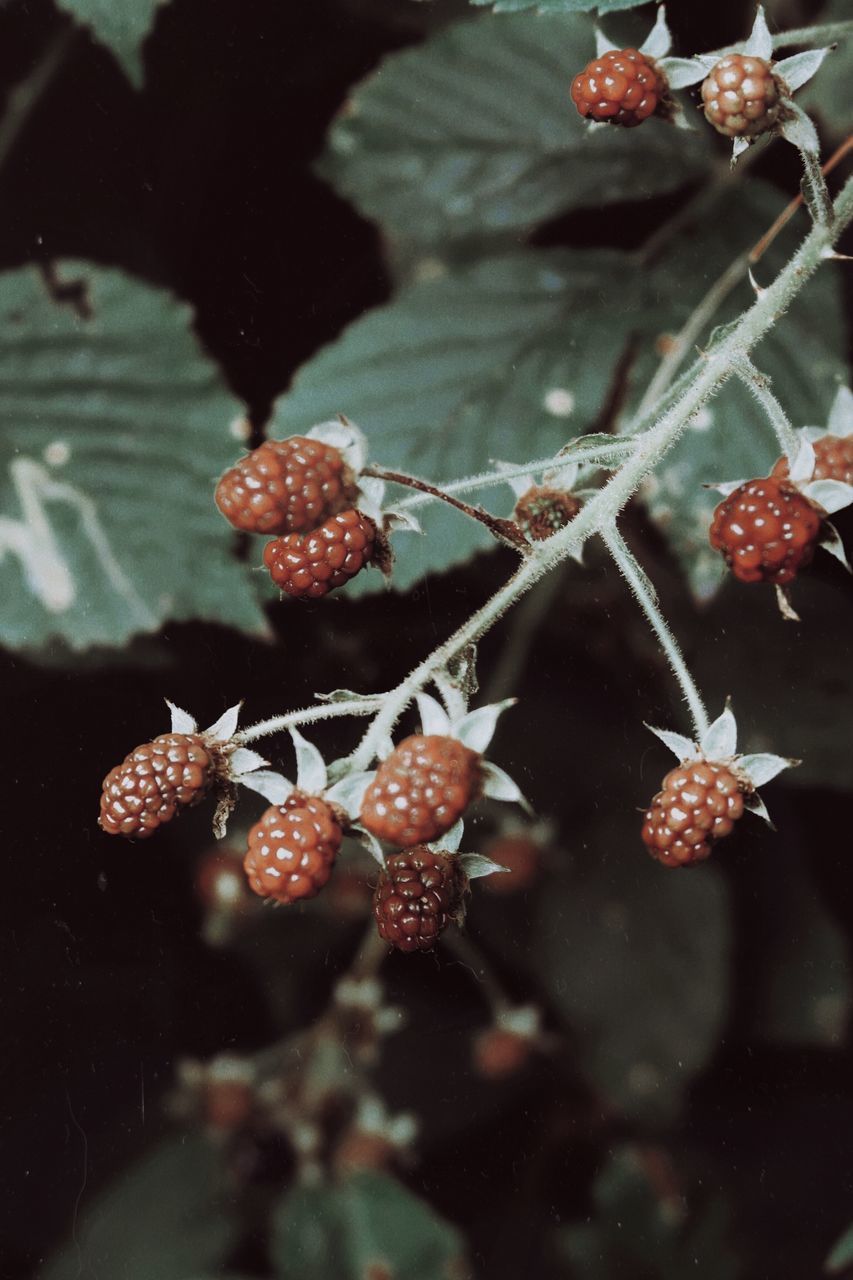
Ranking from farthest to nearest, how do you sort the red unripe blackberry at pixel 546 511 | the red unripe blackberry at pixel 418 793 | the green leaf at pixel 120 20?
1. the green leaf at pixel 120 20
2. the red unripe blackberry at pixel 546 511
3. the red unripe blackberry at pixel 418 793

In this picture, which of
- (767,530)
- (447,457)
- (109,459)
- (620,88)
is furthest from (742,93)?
(109,459)

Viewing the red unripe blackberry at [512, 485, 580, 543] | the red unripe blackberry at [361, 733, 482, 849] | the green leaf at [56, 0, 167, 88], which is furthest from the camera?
the green leaf at [56, 0, 167, 88]

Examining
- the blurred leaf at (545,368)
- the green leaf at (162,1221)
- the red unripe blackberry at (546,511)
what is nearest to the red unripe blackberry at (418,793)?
the red unripe blackberry at (546,511)

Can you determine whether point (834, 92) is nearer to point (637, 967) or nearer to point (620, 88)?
point (620, 88)

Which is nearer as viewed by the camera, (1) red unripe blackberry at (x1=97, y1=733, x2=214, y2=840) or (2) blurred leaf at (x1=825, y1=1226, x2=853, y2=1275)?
(1) red unripe blackberry at (x1=97, y1=733, x2=214, y2=840)

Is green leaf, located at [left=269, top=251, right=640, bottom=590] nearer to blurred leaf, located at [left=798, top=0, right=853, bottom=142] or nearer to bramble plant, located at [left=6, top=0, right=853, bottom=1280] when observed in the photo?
bramble plant, located at [left=6, top=0, right=853, bottom=1280]

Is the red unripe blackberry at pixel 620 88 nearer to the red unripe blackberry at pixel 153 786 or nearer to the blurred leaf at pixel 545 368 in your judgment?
the blurred leaf at pixel 545 368

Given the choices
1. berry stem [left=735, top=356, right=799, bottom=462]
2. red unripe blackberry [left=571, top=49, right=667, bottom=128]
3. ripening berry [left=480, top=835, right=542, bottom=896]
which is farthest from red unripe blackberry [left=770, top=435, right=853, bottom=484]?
ripening berry [left=480, top=835, right=542, bottom=896]
